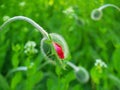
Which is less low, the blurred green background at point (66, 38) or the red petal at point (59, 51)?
the red petal at point (59, 51)

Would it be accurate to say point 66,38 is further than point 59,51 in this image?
Yes

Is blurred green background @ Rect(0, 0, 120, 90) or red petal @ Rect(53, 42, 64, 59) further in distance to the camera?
blurred green background @ Rect(0, 0, 120, 90)

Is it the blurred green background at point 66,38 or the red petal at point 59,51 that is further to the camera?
the blurred green background at point 66,38

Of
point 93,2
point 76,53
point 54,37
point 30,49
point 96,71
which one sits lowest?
point 93,2

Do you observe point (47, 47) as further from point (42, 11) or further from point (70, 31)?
point (42, 11)

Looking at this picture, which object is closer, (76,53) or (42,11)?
(76,53)

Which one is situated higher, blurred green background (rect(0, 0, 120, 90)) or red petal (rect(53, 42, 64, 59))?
red petal (rect(53, 42, 64, 59))

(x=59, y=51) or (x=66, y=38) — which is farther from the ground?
(x=59, y=51)

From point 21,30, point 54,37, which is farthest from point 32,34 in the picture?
point 54,37
